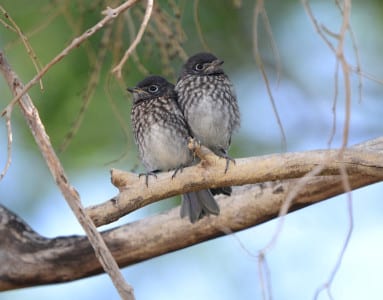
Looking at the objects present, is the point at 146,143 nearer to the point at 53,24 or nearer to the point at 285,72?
the point at 53,24

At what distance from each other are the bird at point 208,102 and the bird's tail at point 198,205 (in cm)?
7

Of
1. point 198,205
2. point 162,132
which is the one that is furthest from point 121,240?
point 162,132

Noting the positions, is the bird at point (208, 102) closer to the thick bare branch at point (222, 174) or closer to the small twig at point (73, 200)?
→ the thick bare branch at point (222, 174)

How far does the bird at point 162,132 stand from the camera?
477 centimetres

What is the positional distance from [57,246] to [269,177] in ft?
4.72

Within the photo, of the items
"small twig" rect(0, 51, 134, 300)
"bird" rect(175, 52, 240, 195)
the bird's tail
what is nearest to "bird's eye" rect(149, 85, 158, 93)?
"bird" rect(175, 52, 240, 195)

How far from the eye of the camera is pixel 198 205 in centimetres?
467

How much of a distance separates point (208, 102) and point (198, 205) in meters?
0.56

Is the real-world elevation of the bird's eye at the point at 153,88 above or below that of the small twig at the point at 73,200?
above

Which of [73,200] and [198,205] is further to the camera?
[198,205]

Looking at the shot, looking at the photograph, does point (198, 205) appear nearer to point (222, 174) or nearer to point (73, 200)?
point (222, 174)

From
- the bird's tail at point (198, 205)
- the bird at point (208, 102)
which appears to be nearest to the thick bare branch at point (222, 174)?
the bird's tail at point (198, 205)

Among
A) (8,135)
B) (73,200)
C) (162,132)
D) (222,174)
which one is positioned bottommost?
(73,200)

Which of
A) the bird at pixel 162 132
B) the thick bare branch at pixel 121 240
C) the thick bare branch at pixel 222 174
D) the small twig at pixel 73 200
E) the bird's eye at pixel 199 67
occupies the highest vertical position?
the bird's eye at pixel 199 67
